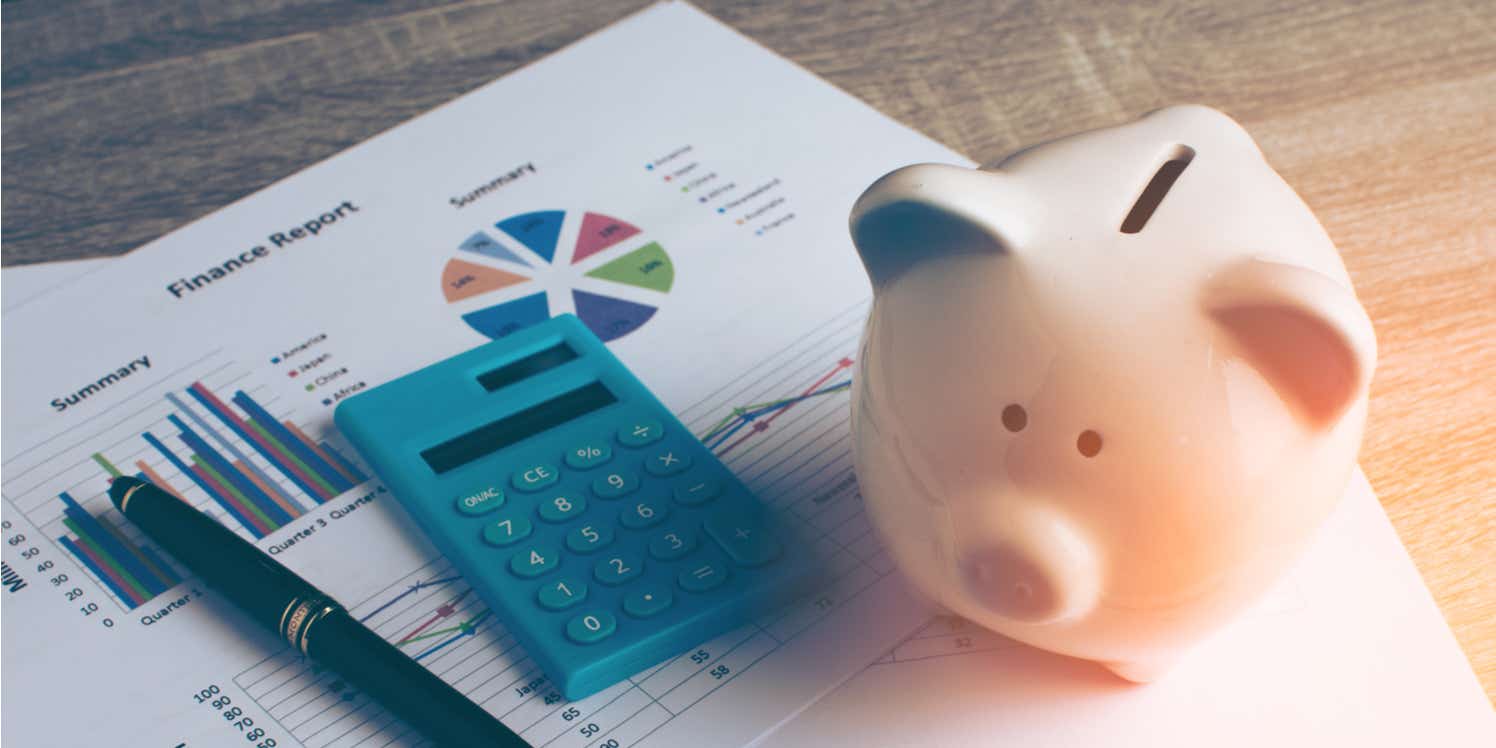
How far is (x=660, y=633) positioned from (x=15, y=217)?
1.44 feet

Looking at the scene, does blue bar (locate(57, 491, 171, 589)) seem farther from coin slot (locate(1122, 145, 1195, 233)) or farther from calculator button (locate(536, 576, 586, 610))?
coin slot (locate(1122, 145, 1195, 233))

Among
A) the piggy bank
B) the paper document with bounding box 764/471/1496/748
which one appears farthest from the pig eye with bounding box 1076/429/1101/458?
the paper document with bounding box 764/471/1496/748

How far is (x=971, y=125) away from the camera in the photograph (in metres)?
0.71

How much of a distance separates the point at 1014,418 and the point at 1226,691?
0.15 meters

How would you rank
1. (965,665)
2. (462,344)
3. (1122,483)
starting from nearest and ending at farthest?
1. (1122,483)
2. (965,665)
3. (462,344)

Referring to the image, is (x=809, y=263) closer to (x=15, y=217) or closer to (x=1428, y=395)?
(x=1428, y=395)

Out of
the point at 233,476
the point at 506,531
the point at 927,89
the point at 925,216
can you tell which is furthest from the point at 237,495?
the point at 927,89

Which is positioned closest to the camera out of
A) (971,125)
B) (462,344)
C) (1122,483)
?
(1122,483)

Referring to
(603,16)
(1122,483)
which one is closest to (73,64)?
(603,16)

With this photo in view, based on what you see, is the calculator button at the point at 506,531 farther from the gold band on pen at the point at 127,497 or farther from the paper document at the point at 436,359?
the gold band on pen at the point at 127,497

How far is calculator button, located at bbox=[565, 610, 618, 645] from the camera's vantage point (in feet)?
1.46

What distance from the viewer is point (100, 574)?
0.50 metres

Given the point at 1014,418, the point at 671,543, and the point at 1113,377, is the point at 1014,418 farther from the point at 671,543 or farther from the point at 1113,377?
the point at 671,543

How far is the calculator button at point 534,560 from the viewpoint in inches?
18.4
